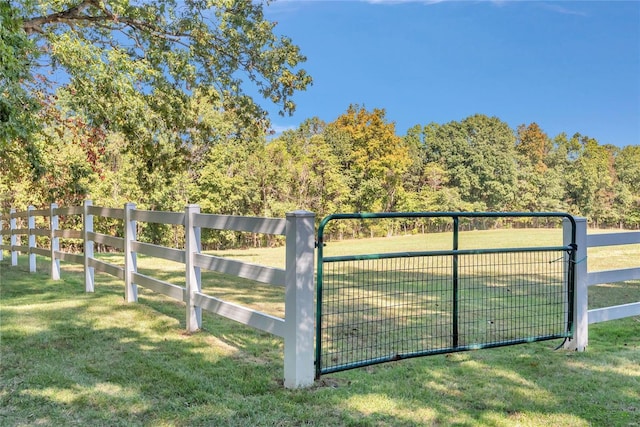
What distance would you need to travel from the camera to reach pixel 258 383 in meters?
3.56

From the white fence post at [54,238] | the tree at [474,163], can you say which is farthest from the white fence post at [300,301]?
the tree at [474,163]

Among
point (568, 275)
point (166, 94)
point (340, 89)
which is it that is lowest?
point (568, 275)

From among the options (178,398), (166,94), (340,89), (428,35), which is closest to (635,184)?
(428,35)

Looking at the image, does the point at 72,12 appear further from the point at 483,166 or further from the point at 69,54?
the point at 483,166

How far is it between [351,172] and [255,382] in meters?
37.8

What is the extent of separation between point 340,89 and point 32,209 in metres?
40.2

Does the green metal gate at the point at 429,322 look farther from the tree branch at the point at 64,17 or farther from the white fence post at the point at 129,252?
the tree branch at the point at 64,17

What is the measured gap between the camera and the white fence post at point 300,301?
11.4 ft

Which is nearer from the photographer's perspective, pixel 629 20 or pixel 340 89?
pixel 340 89

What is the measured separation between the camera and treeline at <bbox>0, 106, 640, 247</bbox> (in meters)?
16.3

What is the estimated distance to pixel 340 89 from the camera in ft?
156

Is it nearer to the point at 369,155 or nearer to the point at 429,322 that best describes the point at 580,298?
the point at 429,322

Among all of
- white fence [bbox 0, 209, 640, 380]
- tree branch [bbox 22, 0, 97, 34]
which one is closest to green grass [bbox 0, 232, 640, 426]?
Result: white fence [bbox 0, 209, 640, 380]

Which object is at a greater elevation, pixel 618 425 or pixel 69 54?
pixel 69 54
